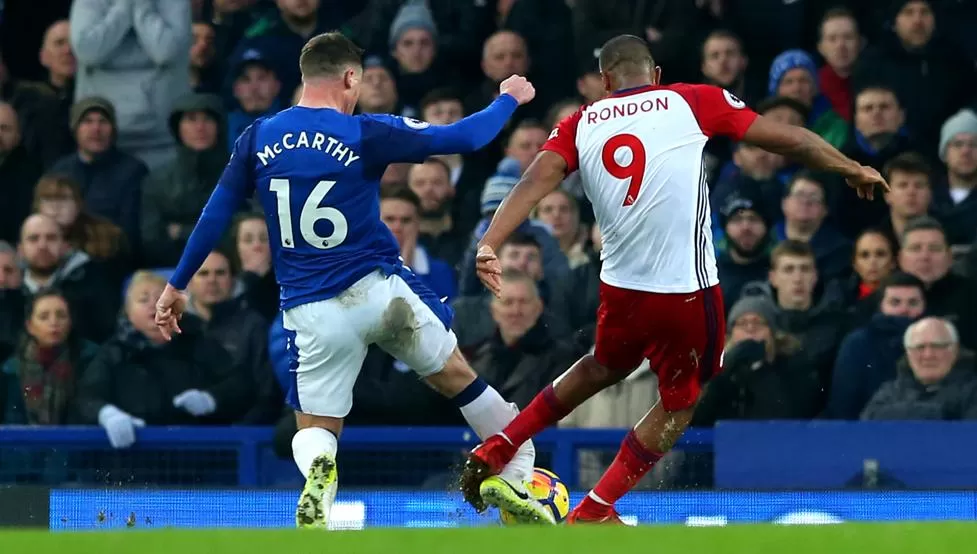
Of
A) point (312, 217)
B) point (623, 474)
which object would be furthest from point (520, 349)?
point (312, 217)

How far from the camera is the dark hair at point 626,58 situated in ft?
30.5

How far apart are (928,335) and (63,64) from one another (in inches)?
263

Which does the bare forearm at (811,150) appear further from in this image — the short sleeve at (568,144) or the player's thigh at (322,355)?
the player's thigh at (322,355)

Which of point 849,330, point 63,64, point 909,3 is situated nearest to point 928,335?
point 849,330

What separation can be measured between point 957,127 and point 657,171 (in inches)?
177

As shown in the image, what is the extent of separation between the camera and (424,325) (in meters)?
9.34

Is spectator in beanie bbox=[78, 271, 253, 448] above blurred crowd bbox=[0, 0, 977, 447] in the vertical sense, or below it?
below

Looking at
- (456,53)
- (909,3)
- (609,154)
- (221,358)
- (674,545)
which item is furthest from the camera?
(456,53)

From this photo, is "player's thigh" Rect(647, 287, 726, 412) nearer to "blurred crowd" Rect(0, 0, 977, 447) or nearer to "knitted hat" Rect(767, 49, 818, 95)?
"blurred crowd" Rect(0, 0, 977, 447)

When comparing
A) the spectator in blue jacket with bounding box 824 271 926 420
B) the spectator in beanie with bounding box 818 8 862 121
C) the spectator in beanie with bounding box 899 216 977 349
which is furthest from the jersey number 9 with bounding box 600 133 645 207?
the spectator in beanie with bounding box 818 8 862 121

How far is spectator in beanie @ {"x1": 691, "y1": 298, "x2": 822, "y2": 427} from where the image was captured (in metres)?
11.9

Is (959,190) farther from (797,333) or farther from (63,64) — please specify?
(63,64)

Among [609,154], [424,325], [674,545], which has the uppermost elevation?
[609,154]

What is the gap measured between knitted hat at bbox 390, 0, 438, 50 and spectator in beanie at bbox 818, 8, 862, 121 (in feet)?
8.64
